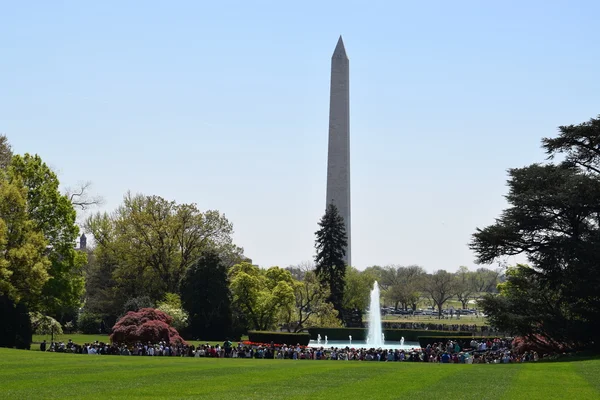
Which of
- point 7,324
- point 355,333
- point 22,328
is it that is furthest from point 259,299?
point 7,324

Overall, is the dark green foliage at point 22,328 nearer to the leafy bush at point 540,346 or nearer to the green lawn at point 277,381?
Answer: the green lawn at point 277,381

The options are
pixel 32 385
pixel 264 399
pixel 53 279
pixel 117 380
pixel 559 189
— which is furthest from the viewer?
pixel 53 279

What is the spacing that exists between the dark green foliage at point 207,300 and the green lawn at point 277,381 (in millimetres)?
28995

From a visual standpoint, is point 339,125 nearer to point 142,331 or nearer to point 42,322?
point 42,322

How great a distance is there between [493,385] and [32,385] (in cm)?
1368

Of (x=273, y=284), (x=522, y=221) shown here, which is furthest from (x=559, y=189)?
(x=273, y=284)

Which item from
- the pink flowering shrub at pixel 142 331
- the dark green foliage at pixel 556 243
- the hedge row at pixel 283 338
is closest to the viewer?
the dark green foliage at pixel 556 243

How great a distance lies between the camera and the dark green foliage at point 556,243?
40.7 metres

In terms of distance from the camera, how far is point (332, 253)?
274ft

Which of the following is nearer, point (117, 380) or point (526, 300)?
point (117, 380)

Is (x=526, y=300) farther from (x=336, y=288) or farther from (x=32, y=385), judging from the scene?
(x=336, y=288)

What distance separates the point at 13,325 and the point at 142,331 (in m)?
7.16

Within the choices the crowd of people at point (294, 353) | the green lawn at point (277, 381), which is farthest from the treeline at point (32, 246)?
the green lawn at point (277, 381)

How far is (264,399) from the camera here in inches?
798
